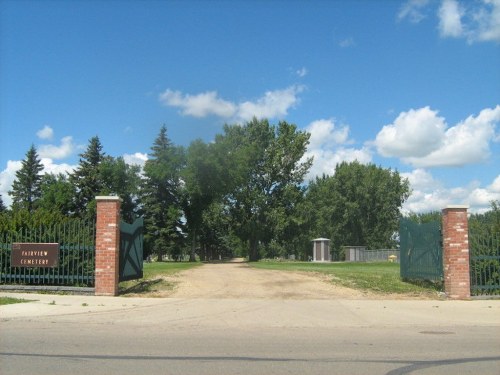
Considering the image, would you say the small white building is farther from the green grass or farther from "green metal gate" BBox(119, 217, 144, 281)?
the green grass

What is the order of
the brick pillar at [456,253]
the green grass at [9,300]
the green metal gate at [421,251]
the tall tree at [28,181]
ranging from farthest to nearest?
the tall tree at [28,181] → the green metal gate at [421,251] → the brick pillar at [456,253] → the green grass at [9,300]

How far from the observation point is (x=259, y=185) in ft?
185

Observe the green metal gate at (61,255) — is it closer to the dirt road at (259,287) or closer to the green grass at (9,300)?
the green grass at (9,300)

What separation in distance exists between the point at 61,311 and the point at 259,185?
4413 cm

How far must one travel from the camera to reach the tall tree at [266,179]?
2147 inches

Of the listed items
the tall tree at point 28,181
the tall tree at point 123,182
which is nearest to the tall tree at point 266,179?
the tall tree at point 123,182

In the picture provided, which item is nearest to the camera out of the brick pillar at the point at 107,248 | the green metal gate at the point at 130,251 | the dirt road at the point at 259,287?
the brick pillar at the point at 107,248

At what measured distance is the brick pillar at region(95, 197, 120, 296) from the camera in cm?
1570

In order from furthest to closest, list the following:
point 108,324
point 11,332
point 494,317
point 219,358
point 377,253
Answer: point 377,253
point 494,317
point 108,324
point 11,332
point 219,358

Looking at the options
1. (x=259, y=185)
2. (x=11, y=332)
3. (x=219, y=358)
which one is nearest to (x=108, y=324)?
(x=11, y=332)

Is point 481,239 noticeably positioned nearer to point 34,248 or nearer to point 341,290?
point 341,290

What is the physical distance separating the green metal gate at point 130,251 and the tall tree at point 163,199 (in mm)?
32644

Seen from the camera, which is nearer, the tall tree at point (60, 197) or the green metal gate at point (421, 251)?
the green metal gate at point (421, 251)

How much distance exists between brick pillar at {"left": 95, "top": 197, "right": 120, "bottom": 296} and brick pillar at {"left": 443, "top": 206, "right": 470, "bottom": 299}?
10.1 m
